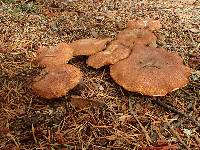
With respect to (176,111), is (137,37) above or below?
above

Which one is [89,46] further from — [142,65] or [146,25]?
[146,25]

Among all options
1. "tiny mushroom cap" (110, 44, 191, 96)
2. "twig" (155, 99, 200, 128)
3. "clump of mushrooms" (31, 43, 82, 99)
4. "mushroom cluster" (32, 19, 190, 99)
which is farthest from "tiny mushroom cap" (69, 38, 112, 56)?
"twig" (155, 99, 200, 128)

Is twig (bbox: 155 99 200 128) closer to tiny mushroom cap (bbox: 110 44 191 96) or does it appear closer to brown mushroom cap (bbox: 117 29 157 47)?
tiny mushroom cap (bbox: 110 44 191 96)

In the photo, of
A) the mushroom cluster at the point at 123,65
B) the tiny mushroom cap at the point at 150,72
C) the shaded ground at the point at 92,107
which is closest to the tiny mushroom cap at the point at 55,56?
the mushroom cluster at the point at 123,65

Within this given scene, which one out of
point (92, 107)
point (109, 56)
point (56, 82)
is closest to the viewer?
Result: point (56, 82)

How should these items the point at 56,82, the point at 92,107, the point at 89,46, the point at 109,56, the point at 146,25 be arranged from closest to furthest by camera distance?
the point at 56,82, the point at 92,107, the point at 109,56, the point at 89,46, the point at 146,25

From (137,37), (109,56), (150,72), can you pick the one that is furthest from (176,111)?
(137,37)

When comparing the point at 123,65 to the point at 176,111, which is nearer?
the point at 176,111
